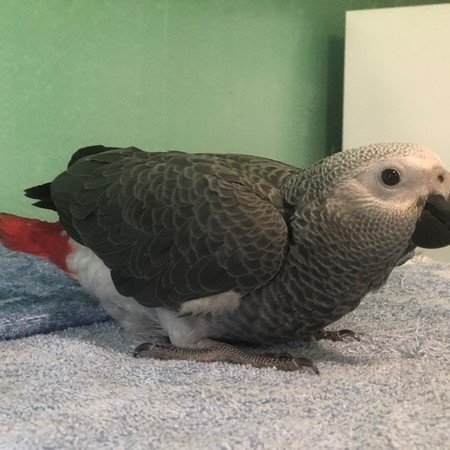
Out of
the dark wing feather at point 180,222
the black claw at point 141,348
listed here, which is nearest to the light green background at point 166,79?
the dark wing feather at point 180,222

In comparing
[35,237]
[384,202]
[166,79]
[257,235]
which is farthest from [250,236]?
[166,79]

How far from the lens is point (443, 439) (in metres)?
0.57

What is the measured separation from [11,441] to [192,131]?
0.95 meters

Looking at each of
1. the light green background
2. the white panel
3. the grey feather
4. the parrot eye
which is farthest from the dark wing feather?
the white panel

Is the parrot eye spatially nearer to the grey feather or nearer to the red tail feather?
the grey feather

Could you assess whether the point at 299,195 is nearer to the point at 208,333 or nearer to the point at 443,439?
the point at 208,333

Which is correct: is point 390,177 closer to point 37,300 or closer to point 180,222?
point 180,222

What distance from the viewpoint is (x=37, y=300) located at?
105 cm

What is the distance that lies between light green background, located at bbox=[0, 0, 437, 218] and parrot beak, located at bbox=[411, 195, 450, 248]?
28.8 inches

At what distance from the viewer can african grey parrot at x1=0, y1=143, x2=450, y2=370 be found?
A: 2.50ft

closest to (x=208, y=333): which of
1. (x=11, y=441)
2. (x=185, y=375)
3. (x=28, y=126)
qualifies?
(x=185, y=375)

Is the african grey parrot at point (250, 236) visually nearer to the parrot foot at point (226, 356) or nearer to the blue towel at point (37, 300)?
the parrot foot at point (226, 356)

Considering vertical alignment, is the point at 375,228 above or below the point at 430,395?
above

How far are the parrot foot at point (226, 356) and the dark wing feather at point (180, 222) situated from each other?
0.24ft
